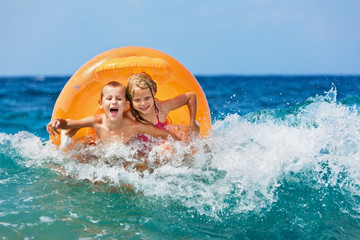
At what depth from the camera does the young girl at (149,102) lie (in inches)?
120

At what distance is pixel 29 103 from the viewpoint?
9359 mm

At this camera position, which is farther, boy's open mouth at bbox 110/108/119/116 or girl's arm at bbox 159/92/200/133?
girl's arm at bbox 159/92/200/133

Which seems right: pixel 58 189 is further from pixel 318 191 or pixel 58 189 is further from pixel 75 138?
pixel 318 191

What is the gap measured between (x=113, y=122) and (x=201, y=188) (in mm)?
902

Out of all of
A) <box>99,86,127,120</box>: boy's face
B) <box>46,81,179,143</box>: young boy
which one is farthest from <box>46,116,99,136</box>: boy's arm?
<box>99,86,127,120</box>: boy's face

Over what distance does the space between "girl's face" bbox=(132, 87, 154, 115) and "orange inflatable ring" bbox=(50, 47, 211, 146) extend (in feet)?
0.75

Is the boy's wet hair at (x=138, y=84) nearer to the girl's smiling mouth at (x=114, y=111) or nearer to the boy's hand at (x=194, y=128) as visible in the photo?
the girl's smiling mouth at (x=114, y=111)

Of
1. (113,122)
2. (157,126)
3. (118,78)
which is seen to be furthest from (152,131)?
(118,78)

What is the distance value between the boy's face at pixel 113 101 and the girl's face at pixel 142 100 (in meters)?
0.10

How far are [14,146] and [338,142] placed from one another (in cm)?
297

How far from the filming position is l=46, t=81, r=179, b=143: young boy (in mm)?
2967

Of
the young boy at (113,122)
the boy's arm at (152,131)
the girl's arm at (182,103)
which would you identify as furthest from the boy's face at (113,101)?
the girl's arm at (182,103)

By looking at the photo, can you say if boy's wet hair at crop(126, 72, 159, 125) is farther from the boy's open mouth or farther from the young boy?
the boy's open mouth

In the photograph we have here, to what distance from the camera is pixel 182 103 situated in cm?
327
